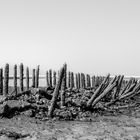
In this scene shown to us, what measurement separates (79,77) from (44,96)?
36.2 feet

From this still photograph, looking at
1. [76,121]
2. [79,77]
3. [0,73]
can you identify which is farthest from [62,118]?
[79,77]

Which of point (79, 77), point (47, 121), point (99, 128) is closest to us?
point (99, 128)

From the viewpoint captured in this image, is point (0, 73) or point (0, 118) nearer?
point (0, 118)

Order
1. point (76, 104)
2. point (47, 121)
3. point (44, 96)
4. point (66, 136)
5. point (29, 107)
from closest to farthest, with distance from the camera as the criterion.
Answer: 1. point (66, 136)
2. point (47, 121)
3. point (29, 107)
4. point (76, 104)
5. point (44, 96)

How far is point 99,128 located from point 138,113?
3953 mm

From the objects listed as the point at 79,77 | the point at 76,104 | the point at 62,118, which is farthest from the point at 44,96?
the point at 79,77

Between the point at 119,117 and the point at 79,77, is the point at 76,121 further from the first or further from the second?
the point at 79,77

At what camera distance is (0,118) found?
356 inches

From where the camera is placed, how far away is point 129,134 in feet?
24.7

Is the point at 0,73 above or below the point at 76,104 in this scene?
above

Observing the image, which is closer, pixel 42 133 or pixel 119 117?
pixel 42 133

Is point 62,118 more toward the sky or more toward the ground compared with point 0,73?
more toward the ground

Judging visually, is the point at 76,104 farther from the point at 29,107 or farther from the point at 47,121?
the point at 47,121

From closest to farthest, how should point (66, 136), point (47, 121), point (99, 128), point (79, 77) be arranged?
point (66, 136)
point (99, 128)
point (47, 121)
point (79, 77)
